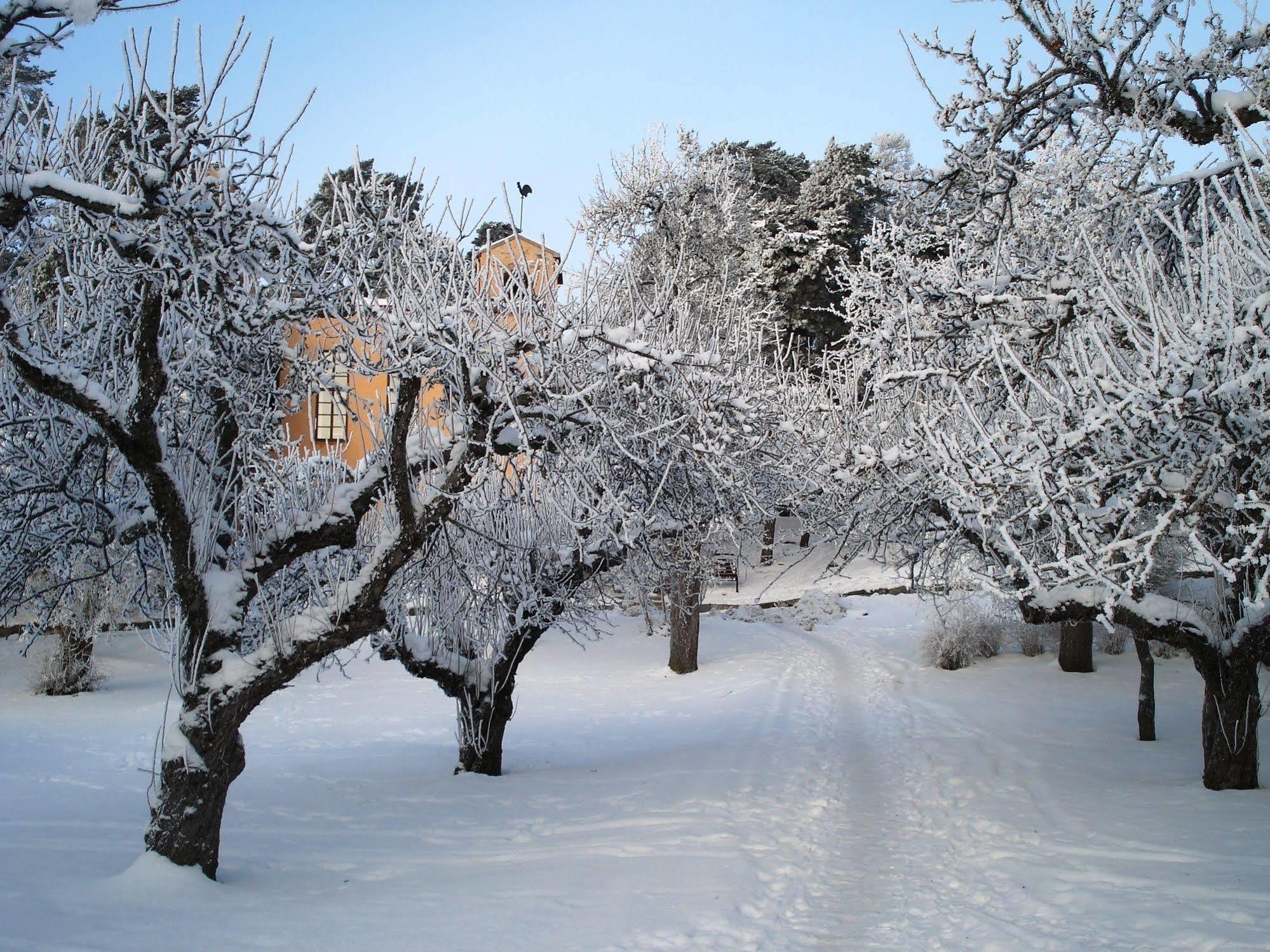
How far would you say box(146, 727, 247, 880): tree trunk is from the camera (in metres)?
5.95

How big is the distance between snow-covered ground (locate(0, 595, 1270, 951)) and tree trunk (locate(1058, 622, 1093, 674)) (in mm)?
467

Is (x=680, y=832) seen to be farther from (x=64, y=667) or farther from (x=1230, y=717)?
(x=64, y=667)

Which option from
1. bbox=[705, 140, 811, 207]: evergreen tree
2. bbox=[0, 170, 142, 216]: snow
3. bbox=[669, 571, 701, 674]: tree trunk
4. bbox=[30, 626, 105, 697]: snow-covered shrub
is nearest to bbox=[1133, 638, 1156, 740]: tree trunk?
bbox=[669, 571, 701, 674]: tree trunk

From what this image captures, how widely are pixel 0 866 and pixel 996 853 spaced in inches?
316

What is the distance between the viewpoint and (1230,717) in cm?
833

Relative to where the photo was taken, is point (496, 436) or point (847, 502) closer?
point (496, 436)

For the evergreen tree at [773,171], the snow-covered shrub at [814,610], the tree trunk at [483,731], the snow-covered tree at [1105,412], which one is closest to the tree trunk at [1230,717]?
the snow-covered tree at [1105,412]

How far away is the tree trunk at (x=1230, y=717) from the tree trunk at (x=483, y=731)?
766cm

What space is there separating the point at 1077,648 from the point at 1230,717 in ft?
28.9

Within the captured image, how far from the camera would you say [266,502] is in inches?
293

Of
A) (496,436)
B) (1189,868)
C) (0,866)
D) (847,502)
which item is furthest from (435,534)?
(1189,868)

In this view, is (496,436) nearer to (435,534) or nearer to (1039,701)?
(435,534)

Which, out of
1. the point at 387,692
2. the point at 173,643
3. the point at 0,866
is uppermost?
the point at 173,643

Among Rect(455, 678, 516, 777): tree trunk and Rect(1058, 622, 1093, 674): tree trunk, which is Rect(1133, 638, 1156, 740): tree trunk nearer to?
Rect(1058, 622, 1093, 674): tree trunk
